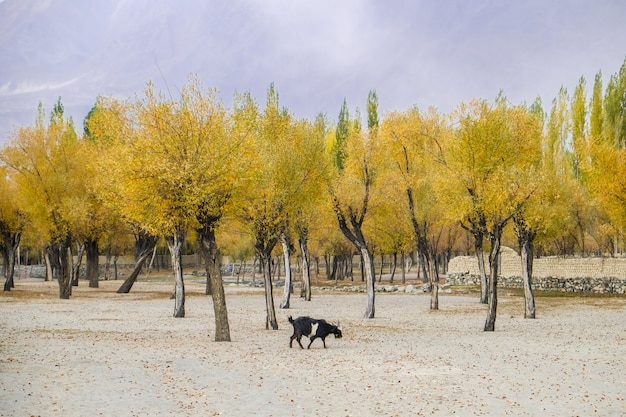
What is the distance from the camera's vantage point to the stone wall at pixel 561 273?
165 ft

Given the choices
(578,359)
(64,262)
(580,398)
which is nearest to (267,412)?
(580,398)

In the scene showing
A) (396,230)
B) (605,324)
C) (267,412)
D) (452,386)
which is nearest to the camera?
(267,412)

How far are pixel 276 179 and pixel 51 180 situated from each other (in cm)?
2201

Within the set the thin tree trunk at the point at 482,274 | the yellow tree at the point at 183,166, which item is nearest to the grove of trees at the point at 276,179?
the yellow tree at the point at 183,166

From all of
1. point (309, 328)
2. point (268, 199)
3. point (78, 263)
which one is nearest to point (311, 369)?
point (309, 328)

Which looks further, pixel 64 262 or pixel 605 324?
pixel 64 262

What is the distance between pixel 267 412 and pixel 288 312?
23.4 m

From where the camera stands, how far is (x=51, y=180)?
133 ft

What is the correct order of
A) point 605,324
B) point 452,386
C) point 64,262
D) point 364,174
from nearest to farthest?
point 452,386
point 605,324
point 364,174
point 64,262

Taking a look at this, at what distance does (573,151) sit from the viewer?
6794cm

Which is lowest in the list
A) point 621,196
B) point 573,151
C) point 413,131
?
point 621,196

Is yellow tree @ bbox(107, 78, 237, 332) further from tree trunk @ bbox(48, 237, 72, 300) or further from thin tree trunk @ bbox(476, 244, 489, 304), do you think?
thin tree trunk @ bbox(476, 244, 489, 304)

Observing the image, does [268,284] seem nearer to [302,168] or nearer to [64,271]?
[302,168]

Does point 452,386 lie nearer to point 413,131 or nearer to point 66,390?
point 66,390
